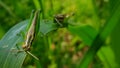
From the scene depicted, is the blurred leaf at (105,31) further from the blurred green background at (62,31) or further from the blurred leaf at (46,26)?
the blurred green background at (62,31)

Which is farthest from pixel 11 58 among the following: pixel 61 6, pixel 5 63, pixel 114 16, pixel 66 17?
pixel 61 6

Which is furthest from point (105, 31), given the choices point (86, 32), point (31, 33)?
point (31, 33)

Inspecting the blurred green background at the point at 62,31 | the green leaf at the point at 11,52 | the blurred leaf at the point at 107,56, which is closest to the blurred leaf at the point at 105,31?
the green leaf at the point at 11,52

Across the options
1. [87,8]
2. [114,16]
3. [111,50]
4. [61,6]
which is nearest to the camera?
[114,16]

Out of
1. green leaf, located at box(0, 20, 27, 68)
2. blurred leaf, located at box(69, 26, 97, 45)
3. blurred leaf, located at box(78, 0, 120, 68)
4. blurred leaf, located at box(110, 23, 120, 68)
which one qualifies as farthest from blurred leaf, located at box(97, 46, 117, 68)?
green leaf, located at box(0, 20, 27, 68)

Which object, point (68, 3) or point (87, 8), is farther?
point (68, 3)

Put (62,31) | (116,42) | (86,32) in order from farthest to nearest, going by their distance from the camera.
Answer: (62,31) < (116,42) < (86,32)

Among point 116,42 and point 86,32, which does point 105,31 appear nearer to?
point 86,32

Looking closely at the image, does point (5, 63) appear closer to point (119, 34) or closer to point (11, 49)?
point (11, 49)
